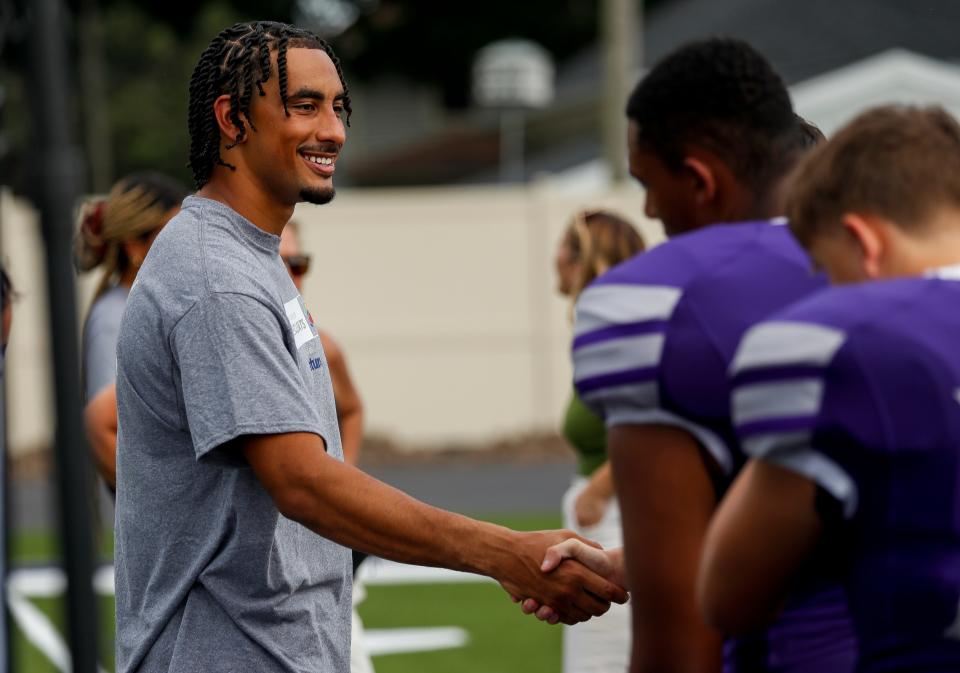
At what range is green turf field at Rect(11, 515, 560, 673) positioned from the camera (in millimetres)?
7664

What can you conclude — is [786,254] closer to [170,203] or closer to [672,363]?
[672,363]

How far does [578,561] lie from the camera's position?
115 inches

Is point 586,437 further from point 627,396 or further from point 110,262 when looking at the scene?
point 627,396

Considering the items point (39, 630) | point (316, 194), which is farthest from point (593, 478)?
point (39, 630)

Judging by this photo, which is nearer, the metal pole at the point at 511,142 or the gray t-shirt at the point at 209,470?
the gray t-shirt at the point at 209,470

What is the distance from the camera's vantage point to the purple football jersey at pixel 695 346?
2.21 m

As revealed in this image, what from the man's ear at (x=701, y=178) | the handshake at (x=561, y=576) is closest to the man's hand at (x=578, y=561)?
the handshake at (x=561, y=576)

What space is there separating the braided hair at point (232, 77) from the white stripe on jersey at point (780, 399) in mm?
1365

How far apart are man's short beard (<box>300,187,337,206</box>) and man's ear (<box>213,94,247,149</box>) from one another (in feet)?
0.51

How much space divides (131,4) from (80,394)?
4038 centimetres

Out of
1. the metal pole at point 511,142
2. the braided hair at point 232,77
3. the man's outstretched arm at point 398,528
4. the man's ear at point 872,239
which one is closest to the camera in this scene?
the man's ear at point 872,239

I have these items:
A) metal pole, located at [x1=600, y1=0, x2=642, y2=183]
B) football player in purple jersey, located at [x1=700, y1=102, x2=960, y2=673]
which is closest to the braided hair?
football player in purple jersey, located at [x1=700, y1=102, x2=960, y2=673]

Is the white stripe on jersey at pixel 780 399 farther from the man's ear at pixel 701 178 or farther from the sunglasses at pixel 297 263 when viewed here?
the sunglasses at pixel 297 263

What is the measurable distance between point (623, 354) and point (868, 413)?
0.46 meters
